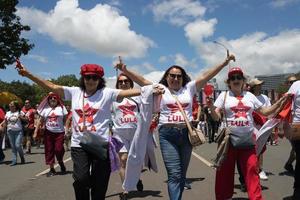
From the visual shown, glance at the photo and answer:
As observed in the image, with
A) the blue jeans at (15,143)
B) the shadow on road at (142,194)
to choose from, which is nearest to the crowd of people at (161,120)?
the shadow on road at (142,194)

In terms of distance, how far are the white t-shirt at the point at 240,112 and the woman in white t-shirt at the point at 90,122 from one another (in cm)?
146

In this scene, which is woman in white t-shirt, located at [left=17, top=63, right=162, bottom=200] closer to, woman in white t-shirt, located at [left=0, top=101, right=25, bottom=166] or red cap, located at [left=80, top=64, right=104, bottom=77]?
red cap, located at [left=80, top=64, right=104, bottom=77]

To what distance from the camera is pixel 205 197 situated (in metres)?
7.46

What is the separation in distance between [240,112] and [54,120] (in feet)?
19.5

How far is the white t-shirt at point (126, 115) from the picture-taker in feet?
25.6

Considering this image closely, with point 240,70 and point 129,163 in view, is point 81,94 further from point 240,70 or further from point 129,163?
point 240,70

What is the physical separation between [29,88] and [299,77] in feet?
323

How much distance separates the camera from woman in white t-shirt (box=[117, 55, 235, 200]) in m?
5.85

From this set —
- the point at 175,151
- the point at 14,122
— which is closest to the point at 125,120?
the point at 175,151

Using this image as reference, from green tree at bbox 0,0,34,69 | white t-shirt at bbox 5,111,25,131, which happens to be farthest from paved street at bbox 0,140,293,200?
green tree at bbox 0,0,34,69

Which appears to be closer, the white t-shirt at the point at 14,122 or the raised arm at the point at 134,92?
the raised arm at the point at 134,92

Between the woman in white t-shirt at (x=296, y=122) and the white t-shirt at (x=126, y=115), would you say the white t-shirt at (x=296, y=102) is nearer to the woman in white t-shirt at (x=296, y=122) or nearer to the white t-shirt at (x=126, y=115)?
the woman in white t-shirt at (x=296, y=122)

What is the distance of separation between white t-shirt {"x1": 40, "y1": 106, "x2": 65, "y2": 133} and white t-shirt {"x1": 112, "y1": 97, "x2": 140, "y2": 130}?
3745 millimetres

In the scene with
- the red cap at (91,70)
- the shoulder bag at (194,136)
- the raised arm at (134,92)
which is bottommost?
the shoulder bag at (194,136)
